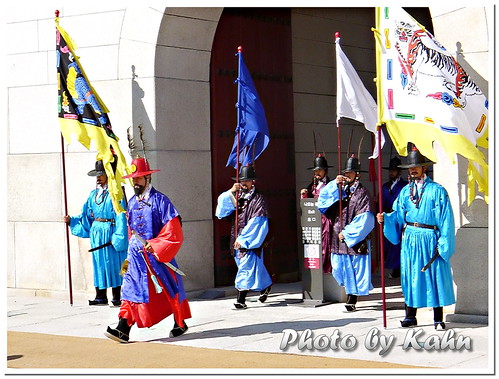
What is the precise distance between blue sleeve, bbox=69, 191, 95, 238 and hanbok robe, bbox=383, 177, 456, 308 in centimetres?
462

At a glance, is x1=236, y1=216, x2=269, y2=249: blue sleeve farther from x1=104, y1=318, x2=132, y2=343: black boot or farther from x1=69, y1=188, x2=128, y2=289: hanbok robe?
x1=104, y1=318, x2=132, y2=343: black boot

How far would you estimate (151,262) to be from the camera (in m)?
10.4

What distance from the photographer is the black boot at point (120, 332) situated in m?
10.3

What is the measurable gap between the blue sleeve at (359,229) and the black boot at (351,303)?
0.62 metres

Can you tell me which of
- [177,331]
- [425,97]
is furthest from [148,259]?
[425,97]

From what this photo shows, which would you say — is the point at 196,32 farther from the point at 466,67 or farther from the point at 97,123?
the point at 466,67

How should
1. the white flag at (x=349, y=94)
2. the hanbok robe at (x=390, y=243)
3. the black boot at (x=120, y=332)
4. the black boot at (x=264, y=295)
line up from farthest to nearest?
the hanbok robe at (x=390, y=243) → the black boot at (x=264, y=295) → the white flag at (x=349, y=94) → the black boot at (x=120, y=332)

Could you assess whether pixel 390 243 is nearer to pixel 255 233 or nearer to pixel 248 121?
pixel 255 233

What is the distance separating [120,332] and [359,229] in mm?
3314

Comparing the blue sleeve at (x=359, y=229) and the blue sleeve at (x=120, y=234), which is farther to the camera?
the blue sleeve at (x=120, y=234)

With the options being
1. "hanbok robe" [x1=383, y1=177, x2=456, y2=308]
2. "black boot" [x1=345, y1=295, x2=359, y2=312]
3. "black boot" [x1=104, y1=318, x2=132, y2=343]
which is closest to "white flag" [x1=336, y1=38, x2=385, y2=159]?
"hanbok robe" [x1=383, y1=177, x2=456, y2=308]

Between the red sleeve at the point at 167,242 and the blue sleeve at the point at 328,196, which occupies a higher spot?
the blue sleeve at the point at 328,196

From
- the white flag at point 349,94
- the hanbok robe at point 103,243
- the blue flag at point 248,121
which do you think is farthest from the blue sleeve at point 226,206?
the white flag at point 349,94

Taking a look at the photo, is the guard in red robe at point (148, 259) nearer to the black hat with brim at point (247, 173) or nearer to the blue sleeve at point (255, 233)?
the blue sleeve at point (255, 233)
